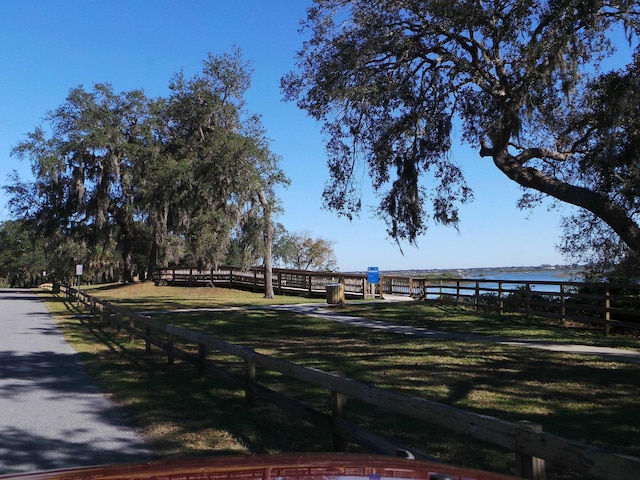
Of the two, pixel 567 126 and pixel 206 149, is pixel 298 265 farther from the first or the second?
pixel 567 126

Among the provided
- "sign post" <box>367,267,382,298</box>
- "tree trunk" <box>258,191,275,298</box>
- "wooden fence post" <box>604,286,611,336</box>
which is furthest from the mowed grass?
"tree trunk" <box>258,191,275,298</box>

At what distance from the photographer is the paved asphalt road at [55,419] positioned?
529 cm

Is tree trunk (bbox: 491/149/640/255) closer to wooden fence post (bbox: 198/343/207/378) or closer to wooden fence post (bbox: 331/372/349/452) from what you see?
wooden fence post (bbox: 198/343/207/378)

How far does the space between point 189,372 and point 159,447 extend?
4.09 m

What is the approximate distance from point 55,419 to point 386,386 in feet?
14.6

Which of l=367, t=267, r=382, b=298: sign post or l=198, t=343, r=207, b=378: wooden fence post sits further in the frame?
l=367, t=267, r=382, b=298: sign post

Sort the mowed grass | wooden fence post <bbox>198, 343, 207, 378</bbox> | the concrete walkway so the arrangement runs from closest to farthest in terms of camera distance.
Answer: the mowed grass, wooden fence post <bbox>198, 343, 207, 378</bbox>, the concrete walkway

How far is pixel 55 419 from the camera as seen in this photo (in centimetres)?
678

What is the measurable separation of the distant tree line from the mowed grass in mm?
17246

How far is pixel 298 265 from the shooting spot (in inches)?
3014

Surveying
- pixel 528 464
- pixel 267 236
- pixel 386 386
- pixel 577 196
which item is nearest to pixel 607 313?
pixel 577 196

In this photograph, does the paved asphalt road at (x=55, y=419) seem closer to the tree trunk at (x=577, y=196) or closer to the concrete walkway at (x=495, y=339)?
the concrete walkway at (x=495, y=339)

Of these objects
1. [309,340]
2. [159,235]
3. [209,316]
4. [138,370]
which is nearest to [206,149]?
[159,235]

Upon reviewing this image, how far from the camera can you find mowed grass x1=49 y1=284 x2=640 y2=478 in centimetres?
577
